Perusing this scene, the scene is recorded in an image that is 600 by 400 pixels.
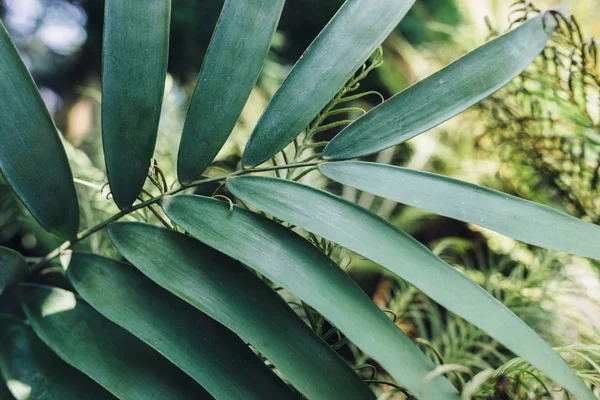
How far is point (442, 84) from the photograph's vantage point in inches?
14.6

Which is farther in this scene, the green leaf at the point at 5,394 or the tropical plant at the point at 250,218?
the green leaf at the point at 5,394

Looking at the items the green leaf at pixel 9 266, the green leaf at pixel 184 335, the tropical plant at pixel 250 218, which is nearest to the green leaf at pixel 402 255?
the tropical plant at pixel 250 218

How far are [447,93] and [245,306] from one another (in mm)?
243

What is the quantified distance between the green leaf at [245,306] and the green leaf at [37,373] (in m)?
0.15

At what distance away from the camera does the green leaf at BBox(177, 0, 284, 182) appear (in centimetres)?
38

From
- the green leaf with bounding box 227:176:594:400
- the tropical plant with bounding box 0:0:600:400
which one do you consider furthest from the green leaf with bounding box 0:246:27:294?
the green leaf with bounding box 227:176:594:400

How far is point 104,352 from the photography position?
0.41 meters

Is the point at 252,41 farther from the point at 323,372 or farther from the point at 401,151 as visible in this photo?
the point at 401,151

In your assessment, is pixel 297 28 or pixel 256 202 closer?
pixel 256 202

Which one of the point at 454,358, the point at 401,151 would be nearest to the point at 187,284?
the point at 454,358

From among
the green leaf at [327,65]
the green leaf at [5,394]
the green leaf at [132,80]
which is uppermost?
the green leaf at [327,65]

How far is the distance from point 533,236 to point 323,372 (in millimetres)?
196

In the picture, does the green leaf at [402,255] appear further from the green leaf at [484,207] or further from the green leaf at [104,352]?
the green leaf at [104,352]

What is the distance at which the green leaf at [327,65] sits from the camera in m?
0.38
